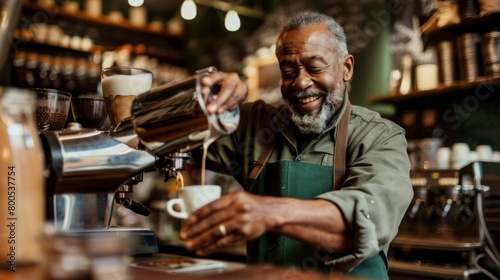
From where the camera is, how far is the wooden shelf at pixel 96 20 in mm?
5310

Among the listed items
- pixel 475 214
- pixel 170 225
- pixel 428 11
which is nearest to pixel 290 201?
pixel 475 214

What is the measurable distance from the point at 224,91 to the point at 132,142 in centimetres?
27

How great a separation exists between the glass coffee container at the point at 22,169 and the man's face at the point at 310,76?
43.7 inches

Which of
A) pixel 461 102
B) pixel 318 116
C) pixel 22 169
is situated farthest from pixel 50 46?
pixel 22 169

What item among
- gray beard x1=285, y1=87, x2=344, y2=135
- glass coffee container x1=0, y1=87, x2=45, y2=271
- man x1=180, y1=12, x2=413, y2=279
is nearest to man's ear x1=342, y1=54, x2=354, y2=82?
man x1=180, y1=12, x2=413, y2=279

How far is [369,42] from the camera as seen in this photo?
4570mm

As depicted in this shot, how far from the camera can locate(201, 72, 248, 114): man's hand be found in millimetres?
1208

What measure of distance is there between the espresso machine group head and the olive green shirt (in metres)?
0.39

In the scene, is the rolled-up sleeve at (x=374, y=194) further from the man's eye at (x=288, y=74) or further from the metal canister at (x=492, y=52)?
the metal canister at (x=492, y=52)

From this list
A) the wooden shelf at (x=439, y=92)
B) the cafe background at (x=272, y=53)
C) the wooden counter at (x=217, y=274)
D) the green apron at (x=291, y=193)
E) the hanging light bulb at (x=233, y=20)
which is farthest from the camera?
the hanging light bulb at (x=233, y=20)

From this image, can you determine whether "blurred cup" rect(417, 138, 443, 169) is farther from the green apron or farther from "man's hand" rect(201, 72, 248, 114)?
"man's hand" rect(201, 72, 248, 114)

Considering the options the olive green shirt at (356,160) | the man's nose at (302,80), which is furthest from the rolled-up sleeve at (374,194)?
the man's nose at (302,80)

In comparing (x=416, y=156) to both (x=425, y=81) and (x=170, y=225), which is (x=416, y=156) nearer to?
(x=425, y=81)

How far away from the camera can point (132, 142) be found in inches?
51.4
